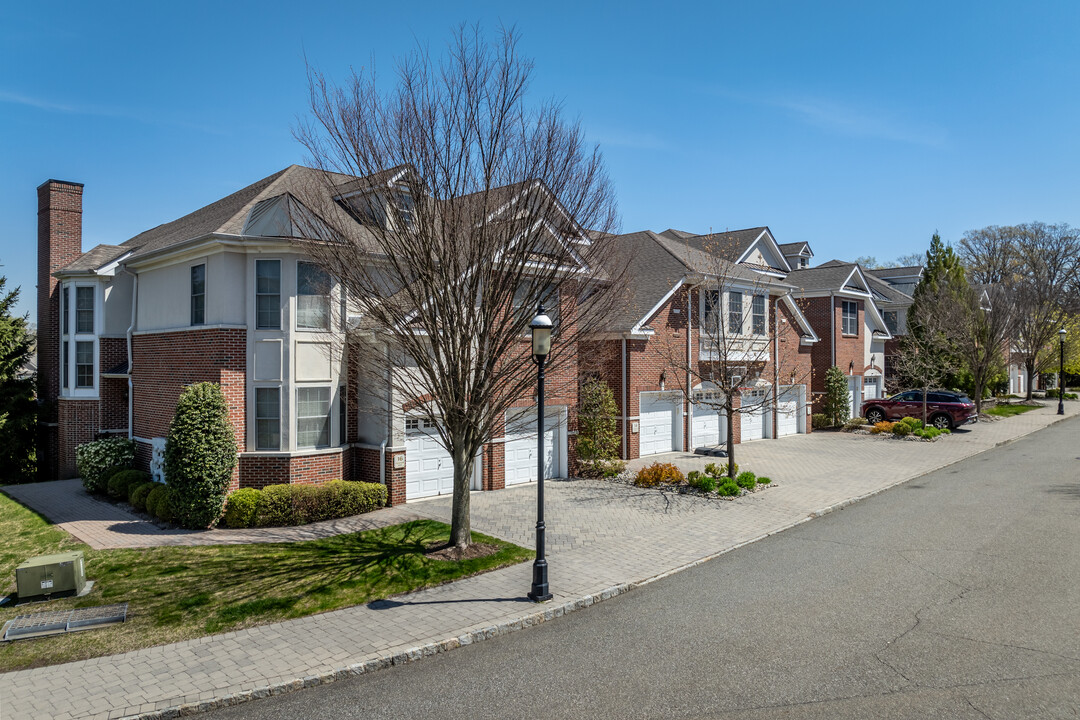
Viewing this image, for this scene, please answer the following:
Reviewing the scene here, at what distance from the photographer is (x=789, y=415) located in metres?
28.8

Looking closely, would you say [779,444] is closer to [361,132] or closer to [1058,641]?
[1058,641]

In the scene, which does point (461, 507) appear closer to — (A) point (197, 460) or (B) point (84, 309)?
(A) point (197, 460)

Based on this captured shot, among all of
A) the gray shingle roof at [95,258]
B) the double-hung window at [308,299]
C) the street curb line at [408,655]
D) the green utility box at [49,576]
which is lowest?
the street curb line at [408,655]

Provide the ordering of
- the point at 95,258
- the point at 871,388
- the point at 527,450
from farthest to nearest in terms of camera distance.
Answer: the point at 871,388, the point at 95,258, the point at 527,450

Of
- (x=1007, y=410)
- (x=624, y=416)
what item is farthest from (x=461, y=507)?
(x=1007, y=410)

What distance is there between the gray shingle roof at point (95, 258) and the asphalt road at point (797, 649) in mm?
17955

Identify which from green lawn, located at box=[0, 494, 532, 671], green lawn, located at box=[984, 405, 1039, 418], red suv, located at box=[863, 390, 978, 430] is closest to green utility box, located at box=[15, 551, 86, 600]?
green lawn, located at box=[0, 494, 532, 671]

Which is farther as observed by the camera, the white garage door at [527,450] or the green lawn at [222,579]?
the white garage door at [527,450]

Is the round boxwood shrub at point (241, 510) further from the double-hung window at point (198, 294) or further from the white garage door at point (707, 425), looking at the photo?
the white garage door at point (707, 425)

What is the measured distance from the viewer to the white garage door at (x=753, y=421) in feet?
86.0

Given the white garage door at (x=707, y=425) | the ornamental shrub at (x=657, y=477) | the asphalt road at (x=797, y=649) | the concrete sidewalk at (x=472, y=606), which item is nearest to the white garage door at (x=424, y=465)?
the concrete sidewalk at (x=472, y=606)

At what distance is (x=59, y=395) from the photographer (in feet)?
70.4

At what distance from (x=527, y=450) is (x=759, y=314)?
12151mm

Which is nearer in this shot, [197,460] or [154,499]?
[197,460]
